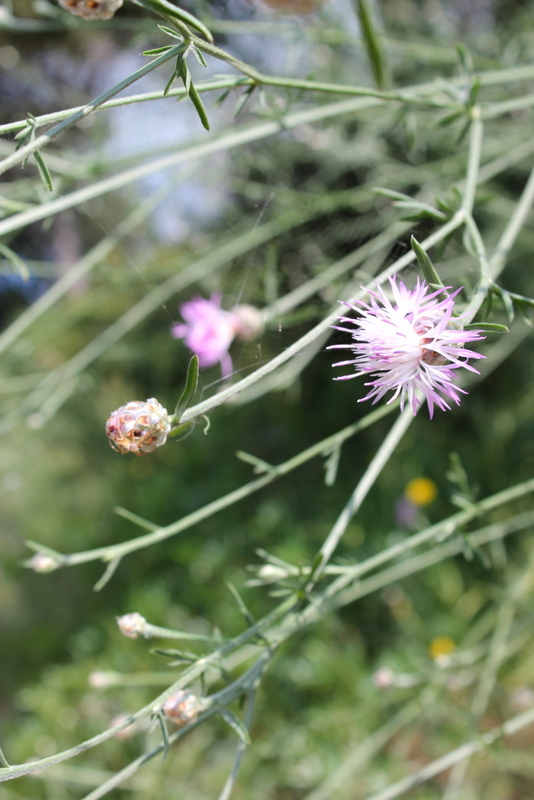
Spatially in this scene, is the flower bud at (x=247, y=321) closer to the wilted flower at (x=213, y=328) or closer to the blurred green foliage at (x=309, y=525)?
the wilted flower at (x=213, y=328)

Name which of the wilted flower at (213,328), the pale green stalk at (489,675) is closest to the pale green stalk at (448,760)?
the pale green stalk at (489,675)

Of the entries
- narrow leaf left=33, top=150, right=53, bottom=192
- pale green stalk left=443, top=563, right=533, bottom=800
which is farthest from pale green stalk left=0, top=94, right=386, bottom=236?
pale green stalk left=443, top=563, right=533, bottom=800

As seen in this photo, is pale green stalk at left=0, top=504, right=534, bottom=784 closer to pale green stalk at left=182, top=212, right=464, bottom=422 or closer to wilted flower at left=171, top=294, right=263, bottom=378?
pale green stalk at left=182, top=212, right=464, bottom=422

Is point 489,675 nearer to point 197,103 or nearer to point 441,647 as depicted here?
point 441,647

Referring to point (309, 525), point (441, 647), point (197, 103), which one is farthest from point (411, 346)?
point (309, 525)

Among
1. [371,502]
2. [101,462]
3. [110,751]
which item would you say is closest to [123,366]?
[101,462]

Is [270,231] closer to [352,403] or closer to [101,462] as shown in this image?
[352,403]
